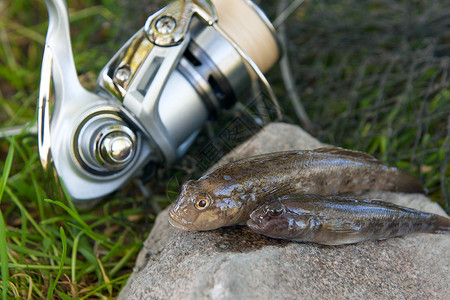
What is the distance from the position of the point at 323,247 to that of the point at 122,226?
1253mm

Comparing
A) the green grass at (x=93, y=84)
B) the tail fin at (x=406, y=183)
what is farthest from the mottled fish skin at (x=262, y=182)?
the green grass at (x=93, y=84)

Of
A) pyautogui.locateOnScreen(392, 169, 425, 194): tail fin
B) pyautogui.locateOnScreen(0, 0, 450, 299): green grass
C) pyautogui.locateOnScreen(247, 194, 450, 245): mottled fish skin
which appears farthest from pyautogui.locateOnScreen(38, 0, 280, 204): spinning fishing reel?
pyautogui.locateOnScreen(392, 169, 425, 194): tail fin

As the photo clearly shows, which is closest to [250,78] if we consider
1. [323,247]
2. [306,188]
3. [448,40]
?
[306,188]

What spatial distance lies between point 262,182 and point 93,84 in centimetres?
167

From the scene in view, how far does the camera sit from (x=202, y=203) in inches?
54.4

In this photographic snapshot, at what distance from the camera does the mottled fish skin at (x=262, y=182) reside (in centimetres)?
139

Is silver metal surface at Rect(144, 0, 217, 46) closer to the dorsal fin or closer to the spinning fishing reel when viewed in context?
the spinning fishing reel

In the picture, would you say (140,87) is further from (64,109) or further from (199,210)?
(199,210)

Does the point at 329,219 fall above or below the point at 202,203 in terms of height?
below

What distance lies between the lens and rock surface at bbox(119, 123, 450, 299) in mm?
1251

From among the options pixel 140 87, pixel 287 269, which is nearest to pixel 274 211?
pixel 287 269

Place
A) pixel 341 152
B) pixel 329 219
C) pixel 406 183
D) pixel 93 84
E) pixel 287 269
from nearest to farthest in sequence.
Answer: pixel 287 269 → pixel 329 219 → pixel 341 152 → pixel 406 183 → pixel 93 84

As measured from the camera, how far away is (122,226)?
2350 millimetres

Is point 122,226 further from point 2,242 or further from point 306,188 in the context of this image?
point 306,188
